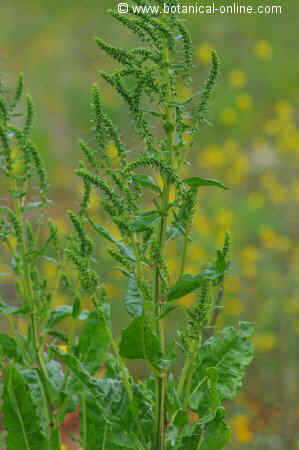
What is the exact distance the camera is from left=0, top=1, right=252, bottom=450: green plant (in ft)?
4.83

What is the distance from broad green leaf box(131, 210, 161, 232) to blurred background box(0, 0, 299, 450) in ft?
1.20

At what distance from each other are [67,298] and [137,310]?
8.41ft

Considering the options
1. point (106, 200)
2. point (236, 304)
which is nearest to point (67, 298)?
point (236, 304)

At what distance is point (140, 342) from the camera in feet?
5.11

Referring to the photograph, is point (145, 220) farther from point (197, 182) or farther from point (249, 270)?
point (249, 270)

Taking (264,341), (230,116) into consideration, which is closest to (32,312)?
(264,341)

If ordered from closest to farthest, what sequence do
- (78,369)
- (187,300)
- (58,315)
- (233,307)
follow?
(78,369) → (58,315) → (233,307) → (187,300)

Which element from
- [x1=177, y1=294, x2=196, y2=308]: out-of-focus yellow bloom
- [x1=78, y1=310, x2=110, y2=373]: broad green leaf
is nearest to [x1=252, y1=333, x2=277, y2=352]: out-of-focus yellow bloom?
[x1=177, y1=294, x2=196, y2=308]: out-of-focus yellow bloom

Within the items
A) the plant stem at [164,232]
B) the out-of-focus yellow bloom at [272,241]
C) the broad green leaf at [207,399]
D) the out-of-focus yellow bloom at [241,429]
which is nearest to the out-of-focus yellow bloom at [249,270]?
the out-of-focus yellow bloom at [272,241]

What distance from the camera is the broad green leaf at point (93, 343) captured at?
1849 mm

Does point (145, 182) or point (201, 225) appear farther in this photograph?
point (201, 225)

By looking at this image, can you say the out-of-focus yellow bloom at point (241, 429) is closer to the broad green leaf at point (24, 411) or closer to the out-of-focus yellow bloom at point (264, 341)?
the out-of-focus yellow bloom at point (264, 341)

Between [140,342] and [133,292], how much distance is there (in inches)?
7.2

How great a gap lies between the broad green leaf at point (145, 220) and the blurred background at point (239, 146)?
1.20 ft
